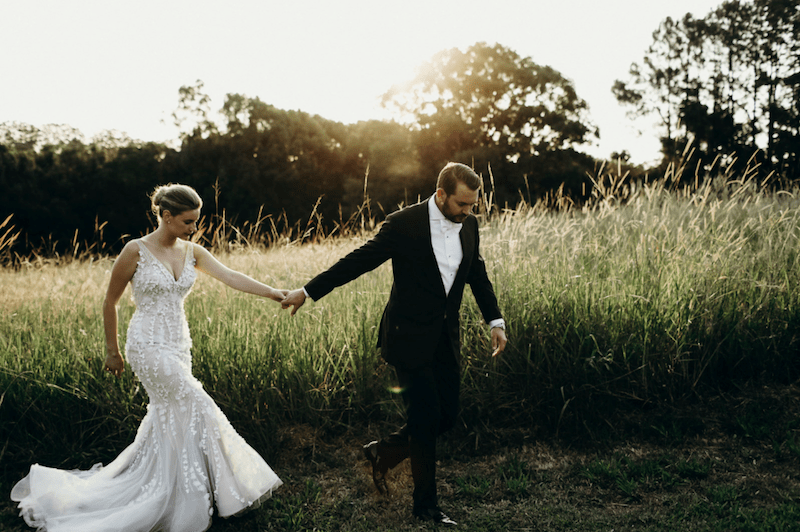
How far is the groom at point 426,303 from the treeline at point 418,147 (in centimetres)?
1920

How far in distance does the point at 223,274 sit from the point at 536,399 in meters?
2.70

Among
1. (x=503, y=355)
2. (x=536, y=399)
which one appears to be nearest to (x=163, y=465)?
(x=503, y=355)

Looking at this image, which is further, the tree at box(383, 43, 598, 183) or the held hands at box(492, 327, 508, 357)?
the tree at box(383, 43, 598, 183)

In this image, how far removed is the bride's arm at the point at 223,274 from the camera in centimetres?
362

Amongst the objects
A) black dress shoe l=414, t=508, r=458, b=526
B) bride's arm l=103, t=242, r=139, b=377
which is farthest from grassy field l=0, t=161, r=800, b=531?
bride's arm l=103, t=242, r=139, b=377

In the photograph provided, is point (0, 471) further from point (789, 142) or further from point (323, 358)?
point (789, 142)

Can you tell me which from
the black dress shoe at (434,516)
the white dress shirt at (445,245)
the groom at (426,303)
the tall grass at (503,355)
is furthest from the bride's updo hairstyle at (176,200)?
the black dress shoe at (434,516)

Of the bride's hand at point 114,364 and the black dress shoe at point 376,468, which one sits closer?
the bride's hand at point 114,364

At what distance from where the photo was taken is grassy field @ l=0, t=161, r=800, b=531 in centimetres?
361

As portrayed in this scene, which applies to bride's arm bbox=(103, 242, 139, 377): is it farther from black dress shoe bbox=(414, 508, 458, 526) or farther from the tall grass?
black dress shoe bbox=(414, 508, 458, 526)

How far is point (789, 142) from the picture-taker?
1881cm

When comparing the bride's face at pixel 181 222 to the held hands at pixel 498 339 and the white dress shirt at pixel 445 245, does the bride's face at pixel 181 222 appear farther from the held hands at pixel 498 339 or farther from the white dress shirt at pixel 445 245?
the held hands at pixel 498 339

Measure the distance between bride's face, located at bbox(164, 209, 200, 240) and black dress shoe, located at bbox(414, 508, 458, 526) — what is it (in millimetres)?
2316

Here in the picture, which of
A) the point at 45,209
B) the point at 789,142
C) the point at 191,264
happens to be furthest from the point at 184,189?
the point at 45,209
